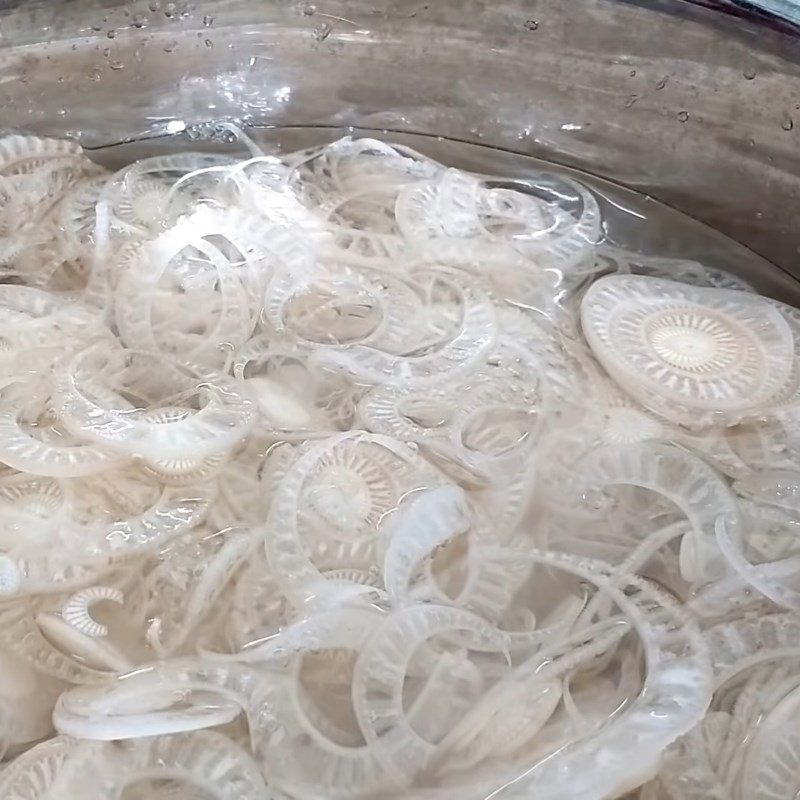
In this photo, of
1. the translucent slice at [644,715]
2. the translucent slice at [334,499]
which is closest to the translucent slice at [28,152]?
the translucent slice at [334,499]

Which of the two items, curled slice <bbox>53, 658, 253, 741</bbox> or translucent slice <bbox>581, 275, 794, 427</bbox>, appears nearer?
curled slice <bbox>53, 658, 253, 741</bbox>

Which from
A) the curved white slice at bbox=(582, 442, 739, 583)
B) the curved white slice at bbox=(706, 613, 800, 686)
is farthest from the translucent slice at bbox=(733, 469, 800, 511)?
the curved white slice at bbox=(706, 613, 800, 686)

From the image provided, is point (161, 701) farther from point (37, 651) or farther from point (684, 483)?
point (684, 483)

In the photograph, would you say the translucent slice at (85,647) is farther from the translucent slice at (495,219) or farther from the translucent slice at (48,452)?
the translucent slice at (495,219)

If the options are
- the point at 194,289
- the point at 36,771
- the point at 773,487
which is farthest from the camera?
the point at 194,289

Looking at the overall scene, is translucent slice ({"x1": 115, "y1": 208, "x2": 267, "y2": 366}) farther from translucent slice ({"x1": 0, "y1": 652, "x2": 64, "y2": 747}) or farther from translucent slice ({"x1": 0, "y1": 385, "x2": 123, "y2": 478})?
translucent slice ({"x1": 0, "y1": 652, "x2": 64, "y2": 747})

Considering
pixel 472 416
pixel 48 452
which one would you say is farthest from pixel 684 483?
pixel 48 452
